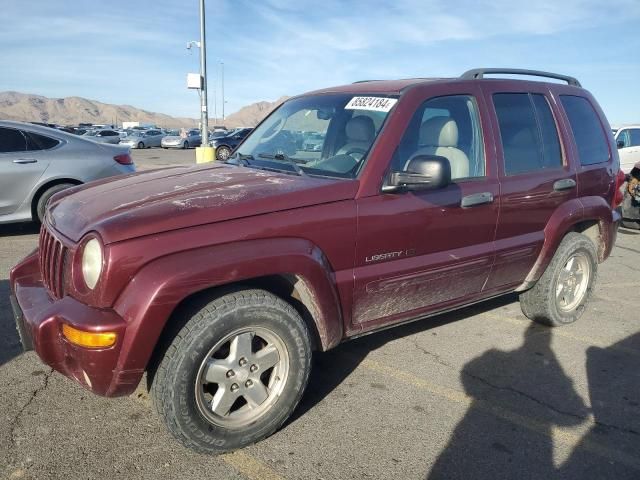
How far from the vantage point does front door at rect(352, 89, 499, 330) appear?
3.05 m

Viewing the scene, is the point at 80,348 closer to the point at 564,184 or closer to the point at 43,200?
the point at 564,184

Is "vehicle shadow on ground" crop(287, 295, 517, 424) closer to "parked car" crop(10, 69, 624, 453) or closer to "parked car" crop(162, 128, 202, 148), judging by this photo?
Result: "parked car" crop(10, 69, 624, 453)

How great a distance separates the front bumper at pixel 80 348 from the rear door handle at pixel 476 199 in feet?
7.08

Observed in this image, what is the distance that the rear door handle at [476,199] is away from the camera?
339 cm

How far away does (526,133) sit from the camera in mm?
3916

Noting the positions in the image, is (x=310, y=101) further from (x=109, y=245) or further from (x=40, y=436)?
(x=40, y=436)

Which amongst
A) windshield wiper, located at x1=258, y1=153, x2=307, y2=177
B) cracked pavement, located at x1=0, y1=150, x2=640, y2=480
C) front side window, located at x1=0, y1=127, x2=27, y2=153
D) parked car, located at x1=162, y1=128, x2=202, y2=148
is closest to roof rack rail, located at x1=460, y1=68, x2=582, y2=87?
windshield wiper, located at x1=258, y1=153, x2=307, y2=177

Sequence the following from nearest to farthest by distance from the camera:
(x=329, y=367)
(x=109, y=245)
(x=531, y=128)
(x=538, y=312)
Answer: (x=109, y=245) < (x=329, y=367) < (x=531, y=128) < (x=538, y=312)

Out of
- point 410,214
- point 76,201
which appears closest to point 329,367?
point 410,214

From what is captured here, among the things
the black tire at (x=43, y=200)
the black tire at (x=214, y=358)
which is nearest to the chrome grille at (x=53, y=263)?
the black tire at (x=214, y=358)

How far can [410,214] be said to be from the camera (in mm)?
3127

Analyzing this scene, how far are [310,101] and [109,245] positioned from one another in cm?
214

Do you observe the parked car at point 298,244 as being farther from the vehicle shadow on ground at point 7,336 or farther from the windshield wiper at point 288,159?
the vehicle shadow on ground at point 7,336

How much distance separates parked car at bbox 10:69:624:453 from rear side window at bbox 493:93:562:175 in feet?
0.05
